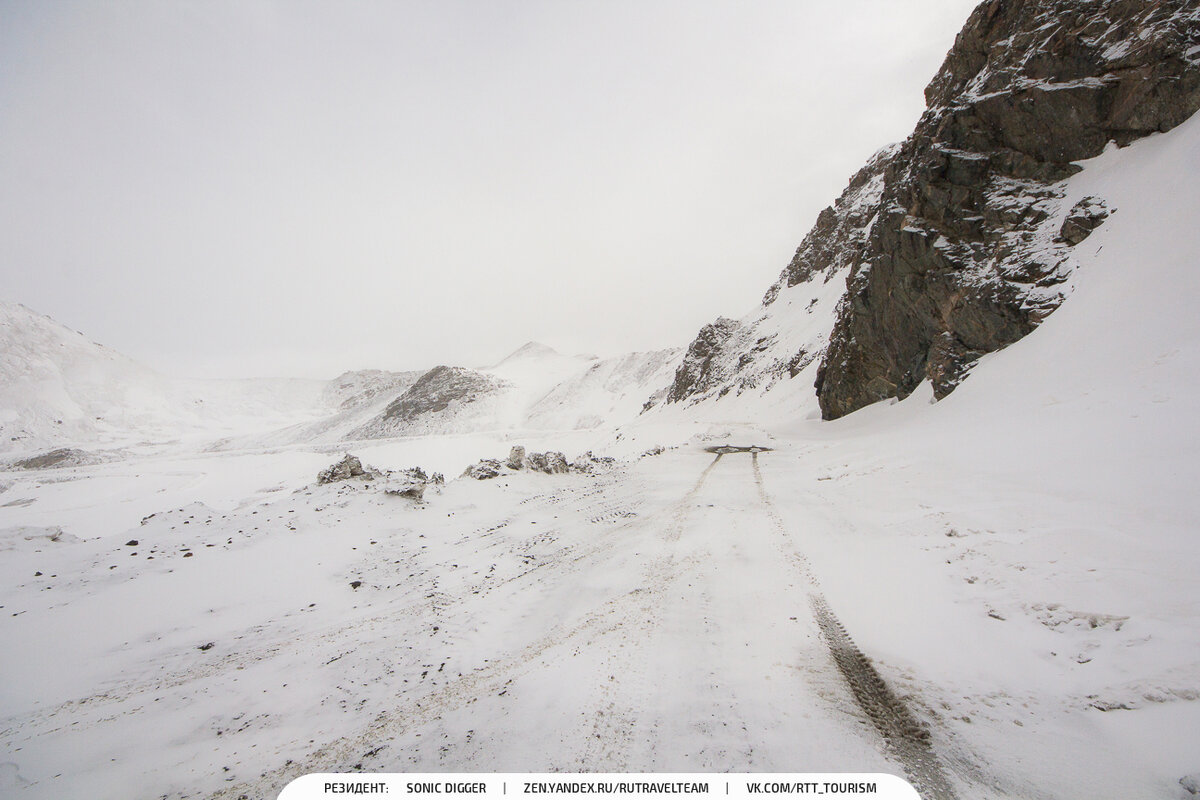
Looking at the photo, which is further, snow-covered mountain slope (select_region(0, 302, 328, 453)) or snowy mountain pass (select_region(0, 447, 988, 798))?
snow-covered mountain slope (select_region(0, 302, 328, 453))

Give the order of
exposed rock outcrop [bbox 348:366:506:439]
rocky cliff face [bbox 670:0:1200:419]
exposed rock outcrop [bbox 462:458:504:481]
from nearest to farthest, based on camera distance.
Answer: exposed rock outcrop [bbox 462:458:504:481] → rocky cliff face [bbox 670:0:1200:419] → exposed rock outcrop [bbox 348:366:506:439]

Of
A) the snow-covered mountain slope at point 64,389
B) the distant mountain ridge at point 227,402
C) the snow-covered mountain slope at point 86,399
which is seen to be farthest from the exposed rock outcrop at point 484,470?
the snow-covered mountain slope at point 64,389

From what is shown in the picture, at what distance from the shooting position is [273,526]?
823 cm

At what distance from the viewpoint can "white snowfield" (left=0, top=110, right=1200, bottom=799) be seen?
9.67ft

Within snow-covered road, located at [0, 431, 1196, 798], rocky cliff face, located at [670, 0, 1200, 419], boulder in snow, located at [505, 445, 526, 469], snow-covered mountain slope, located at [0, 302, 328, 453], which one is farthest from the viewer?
snow-covered mountain slope, located at [0, 302, 328, 453]

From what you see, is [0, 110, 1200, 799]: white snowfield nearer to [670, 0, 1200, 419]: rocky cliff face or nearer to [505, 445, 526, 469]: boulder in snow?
[505, 445, 526, 469]: boulder in snow

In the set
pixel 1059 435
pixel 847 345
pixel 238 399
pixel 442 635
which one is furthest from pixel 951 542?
pixel 238 399

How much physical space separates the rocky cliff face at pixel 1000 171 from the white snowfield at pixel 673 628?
8142mm

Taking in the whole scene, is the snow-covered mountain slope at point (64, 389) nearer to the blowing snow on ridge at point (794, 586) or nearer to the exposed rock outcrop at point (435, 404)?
the exposed rock outcrop at point (435, 404)

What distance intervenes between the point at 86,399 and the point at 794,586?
10484 cm

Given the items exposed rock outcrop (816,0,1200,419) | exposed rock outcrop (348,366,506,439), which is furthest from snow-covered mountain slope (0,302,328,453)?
exposed rock outcrop (816,0,1200,419)

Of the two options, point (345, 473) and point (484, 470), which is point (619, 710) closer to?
point (484, 470)

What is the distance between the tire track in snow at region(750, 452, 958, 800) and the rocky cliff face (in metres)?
18.9

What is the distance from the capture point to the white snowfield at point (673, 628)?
295 centimetres
